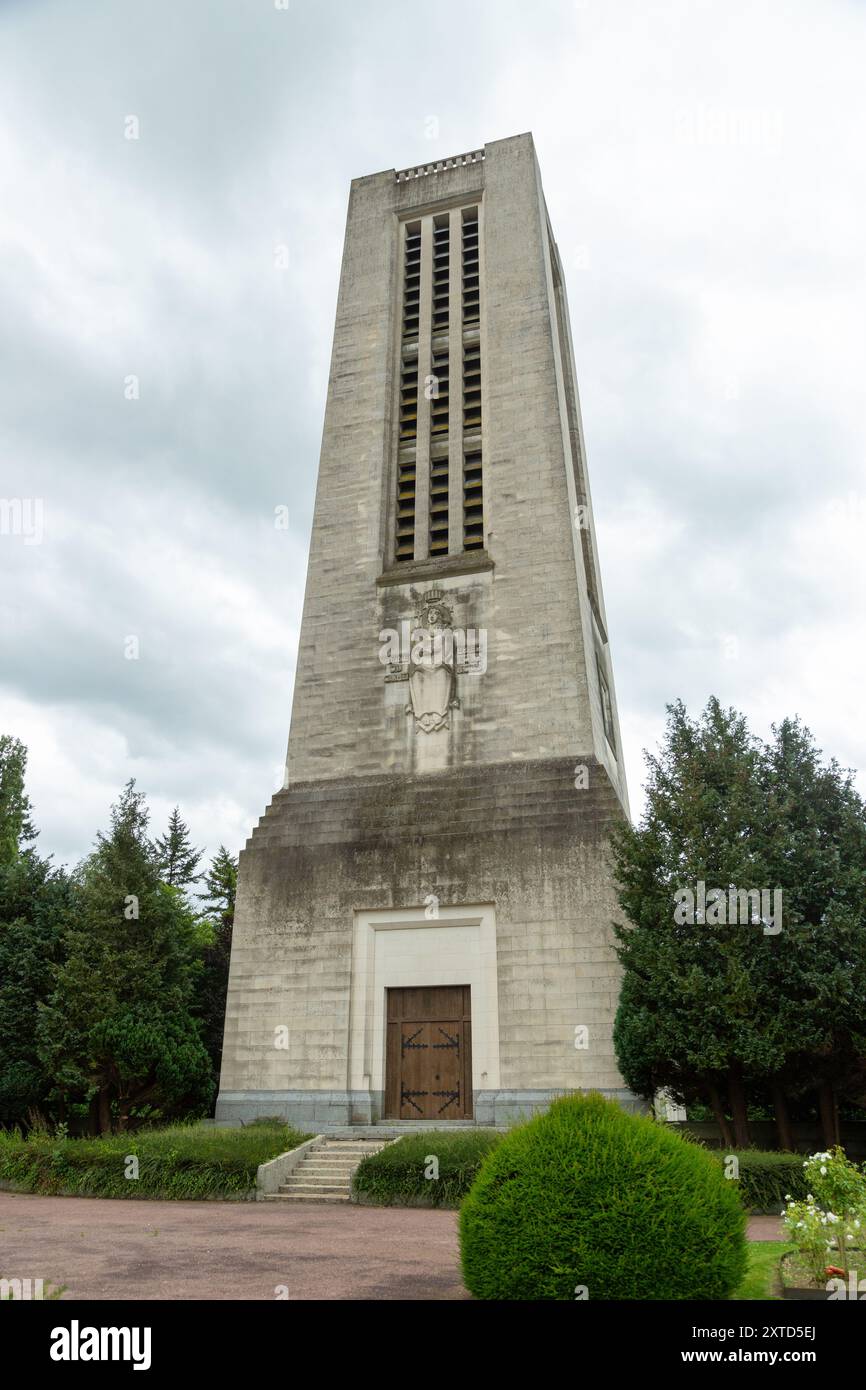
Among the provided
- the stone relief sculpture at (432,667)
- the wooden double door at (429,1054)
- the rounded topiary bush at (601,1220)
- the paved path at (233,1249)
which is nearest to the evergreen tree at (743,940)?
the paved path at (233,1249)

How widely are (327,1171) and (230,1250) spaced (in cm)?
726

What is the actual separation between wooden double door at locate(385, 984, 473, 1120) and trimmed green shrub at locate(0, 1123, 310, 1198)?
4313 mm

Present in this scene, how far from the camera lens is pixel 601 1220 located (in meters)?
6.66

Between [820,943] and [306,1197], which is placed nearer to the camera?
[306,1197]

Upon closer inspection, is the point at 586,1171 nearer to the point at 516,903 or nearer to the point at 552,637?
the point at 516,903

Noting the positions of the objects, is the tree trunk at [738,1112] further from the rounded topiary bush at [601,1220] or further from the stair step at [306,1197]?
the rounded topiary bush at [601,1220]

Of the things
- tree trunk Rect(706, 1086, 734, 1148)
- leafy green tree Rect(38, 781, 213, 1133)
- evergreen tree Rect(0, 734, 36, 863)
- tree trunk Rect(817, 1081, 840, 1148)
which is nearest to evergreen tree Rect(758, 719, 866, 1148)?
tree trunk Rect(817, 1081, 840, 1148)

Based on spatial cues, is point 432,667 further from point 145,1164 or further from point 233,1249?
point 233,1249

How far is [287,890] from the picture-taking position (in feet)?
73.8

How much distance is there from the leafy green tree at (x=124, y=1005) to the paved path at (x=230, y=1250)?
6.59 m

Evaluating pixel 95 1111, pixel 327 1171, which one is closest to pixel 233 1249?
pixel 327 1171

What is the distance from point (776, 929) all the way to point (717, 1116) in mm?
3518

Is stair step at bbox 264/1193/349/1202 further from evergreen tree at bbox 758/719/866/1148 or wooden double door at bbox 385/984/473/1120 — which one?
evergreen tree at bbox 758/719/866/1148
